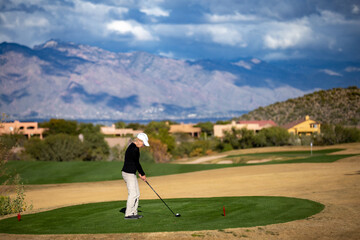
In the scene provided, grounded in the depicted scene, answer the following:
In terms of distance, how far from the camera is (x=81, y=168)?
5106cm

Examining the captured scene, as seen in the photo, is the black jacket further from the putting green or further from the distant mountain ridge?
the distant mountain ridge

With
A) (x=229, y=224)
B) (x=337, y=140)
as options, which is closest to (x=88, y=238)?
(x=229, y=224)

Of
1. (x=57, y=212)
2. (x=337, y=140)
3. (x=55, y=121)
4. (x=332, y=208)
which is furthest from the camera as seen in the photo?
(x=55, y=121)

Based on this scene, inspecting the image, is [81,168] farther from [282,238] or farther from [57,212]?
[282,238]

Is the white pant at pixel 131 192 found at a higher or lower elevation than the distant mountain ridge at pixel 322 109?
lower

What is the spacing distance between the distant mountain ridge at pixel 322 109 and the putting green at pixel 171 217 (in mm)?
110971

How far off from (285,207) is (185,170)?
104 feet

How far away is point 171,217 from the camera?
1784cm

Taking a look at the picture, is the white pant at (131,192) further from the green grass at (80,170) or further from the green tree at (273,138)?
the green tree at (273,138)

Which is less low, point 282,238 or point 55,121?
point 55,121

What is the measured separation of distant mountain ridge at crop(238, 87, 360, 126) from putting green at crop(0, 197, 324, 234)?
111 metres

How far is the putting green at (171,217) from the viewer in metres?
16.4

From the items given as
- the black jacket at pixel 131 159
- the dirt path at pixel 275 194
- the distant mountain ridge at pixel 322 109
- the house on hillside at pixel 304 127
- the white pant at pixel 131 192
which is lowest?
the dirt path at pixel 275 194

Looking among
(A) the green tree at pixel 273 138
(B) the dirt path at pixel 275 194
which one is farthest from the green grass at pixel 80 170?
(A) the green tree at pixel 273 138
